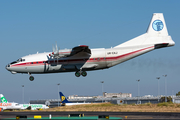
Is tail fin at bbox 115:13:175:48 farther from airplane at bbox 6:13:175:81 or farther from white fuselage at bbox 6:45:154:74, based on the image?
white fuselage at bbox 6:45:154:74

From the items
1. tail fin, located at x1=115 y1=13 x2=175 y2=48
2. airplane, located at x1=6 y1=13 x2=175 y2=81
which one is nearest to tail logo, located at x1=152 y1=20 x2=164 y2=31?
tail fin, located at x1=115 y1=13 x2=175 y2=48

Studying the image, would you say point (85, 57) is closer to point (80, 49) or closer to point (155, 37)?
point (80, 49)

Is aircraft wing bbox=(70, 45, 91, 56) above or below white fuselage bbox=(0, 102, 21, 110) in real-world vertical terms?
above

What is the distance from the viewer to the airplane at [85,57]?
135ft

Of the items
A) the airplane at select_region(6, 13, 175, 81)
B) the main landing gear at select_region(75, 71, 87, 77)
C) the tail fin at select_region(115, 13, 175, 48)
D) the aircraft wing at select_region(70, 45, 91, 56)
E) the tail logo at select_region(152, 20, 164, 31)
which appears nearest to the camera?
the aircraft wing at select_region(70, 45, 91, 56)

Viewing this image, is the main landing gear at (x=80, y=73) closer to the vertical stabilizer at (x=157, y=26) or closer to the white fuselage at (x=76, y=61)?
the white fuselage at (x=76, y=61)

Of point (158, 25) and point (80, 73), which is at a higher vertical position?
point (158, 25)

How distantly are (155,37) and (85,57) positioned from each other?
42.3ft

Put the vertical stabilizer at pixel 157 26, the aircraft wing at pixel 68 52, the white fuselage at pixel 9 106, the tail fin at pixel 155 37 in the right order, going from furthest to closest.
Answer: the white fuselage at pixel 9 106 → the vertical stabilizer at pixel 157 26 → the tail fin at pixel 155 37 → the aircraft wing at pixel 68 52

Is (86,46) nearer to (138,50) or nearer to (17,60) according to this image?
(138,50)

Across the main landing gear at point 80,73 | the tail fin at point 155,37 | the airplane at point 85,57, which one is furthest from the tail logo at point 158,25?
the main landing gear at point 80,73

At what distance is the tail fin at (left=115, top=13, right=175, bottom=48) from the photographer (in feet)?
142

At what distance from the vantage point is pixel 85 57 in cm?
4128

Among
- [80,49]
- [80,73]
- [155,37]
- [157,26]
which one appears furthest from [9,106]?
[157,26]
